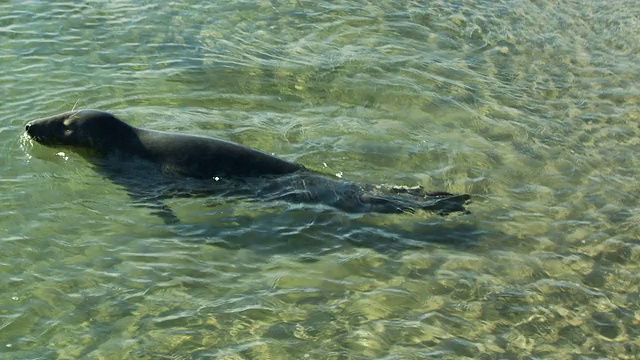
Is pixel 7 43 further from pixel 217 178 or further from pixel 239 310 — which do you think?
pixel 239 310

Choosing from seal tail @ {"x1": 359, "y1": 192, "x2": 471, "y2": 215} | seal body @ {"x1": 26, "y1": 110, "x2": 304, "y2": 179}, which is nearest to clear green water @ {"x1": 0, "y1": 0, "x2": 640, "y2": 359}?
seal tail @ {"x1": 359, "y1": 192, "x2": 471, "y2": 215}

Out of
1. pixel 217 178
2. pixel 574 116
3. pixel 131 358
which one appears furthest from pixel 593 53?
pixel 131 358

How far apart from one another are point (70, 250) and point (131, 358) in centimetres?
170

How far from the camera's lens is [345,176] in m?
9.29

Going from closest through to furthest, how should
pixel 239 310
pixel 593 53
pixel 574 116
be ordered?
pixel 239 310
pixel 574 116
pixel 593 53

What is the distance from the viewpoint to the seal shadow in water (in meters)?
8.57

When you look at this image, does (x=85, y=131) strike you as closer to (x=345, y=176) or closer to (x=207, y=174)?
(x=207, y=174)

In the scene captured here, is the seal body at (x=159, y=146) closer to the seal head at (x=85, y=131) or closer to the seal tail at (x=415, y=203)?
the seal head at (x=85, y=131)

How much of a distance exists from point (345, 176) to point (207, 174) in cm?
154

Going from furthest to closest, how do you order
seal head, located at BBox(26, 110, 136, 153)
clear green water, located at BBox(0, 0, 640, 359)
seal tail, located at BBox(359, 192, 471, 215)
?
seal head, located at BBox(26, 110, 136, 153)
seal tail, located at BBox(359, 192, 471, 215)
clear green water, located at BBox(0, 0, 640, 359)

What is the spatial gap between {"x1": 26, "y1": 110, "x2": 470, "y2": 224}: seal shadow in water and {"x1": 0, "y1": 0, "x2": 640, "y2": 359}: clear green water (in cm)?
19

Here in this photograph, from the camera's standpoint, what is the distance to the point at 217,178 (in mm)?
8742

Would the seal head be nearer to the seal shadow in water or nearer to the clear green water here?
the seal shadow in water

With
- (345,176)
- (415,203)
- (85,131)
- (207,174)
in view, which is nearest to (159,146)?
(207,174)
